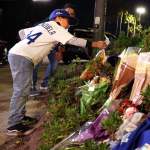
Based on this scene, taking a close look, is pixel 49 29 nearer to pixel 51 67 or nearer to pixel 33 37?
pixel 33 37

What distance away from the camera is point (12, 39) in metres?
Result: 26.2

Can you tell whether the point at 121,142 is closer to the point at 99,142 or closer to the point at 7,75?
the point at 99,142

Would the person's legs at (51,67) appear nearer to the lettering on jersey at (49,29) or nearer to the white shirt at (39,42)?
the white shirt at (39,42)

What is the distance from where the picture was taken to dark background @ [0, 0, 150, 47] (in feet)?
84.8

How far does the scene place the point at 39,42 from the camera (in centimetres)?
739

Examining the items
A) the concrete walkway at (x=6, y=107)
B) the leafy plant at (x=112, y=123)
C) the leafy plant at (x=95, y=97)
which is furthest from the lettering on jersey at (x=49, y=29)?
the leafy plant at (x=112, y=123)

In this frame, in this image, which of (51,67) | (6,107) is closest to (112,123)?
(6,107)

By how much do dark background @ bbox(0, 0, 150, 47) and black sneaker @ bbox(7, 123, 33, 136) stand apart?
16.6 meters

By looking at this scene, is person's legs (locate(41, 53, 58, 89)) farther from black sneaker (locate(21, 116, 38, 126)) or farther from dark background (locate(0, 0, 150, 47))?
dark background (locate(0, 0, 150, 47))

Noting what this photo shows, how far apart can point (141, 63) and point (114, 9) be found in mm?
18861

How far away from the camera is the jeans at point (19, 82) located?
7.31 meters

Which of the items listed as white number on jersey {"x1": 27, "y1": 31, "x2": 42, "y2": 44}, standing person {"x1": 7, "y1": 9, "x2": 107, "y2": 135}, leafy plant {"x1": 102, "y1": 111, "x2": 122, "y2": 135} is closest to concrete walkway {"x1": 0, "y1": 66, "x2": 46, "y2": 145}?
standing person {"x1": 7, "y1": 9, "x2": 107, "y2": 135}

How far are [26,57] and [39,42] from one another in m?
0.31

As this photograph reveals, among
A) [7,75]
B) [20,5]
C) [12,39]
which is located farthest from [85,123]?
[20,5]
